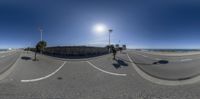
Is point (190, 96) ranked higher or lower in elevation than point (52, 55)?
lower

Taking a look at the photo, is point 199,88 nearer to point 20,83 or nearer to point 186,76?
point 186,76

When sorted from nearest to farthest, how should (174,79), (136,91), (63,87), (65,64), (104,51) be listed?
1. (136,91)
2. (63,87)
3. (174,79)
4. (65,64)
5. (104,51)

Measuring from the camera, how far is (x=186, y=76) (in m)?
6.88

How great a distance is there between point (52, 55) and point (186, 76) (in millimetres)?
9706

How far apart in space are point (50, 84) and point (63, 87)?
0.77 metres

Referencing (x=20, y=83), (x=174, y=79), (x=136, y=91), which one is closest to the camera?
(x=136, y=91)

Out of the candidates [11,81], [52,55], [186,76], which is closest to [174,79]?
[186,76]

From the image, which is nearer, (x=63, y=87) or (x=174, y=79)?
(x=63, y=87)

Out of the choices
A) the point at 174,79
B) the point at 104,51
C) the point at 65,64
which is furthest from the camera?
Answer: the point at 104,51

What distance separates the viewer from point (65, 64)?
32.0ft

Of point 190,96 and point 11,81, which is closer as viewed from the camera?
point 190,96

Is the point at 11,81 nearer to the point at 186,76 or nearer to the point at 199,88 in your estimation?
the point at 199,88

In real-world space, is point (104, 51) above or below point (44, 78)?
above

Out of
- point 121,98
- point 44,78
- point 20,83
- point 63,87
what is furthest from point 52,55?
point 121,98
